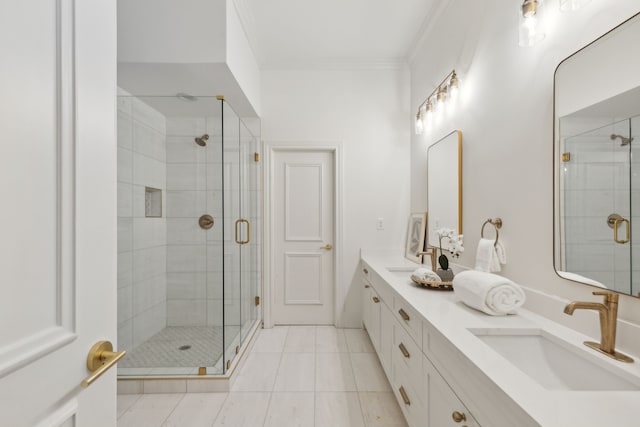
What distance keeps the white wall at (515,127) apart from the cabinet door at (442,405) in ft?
1.81

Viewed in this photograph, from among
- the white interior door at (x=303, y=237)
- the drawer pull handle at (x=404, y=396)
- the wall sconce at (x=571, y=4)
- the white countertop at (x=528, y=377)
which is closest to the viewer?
the white countertop at (x=528, y=377)

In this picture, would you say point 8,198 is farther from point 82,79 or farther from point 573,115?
point 573,115

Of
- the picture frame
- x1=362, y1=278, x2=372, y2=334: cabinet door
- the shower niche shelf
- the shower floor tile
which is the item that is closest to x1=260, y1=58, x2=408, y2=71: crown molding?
the picture frame

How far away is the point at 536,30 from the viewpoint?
4.49 ft

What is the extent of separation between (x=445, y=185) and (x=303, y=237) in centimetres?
164

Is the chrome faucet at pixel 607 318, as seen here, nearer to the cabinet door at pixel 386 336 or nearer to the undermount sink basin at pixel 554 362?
the undermount sink basin at pixel 554 362

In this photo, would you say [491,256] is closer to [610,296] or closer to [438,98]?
[610,296]

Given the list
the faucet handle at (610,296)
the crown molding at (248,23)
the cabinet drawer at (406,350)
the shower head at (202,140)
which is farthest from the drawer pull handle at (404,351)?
the crown molding at (248,23)

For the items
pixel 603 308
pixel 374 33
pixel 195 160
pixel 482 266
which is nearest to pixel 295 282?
pixel 195 160

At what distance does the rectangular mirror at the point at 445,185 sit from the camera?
218 centimetres

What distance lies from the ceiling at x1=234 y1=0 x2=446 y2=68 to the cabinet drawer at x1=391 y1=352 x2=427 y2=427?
263 cm

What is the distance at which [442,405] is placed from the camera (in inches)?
47.0

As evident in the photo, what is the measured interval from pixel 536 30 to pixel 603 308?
1154 millimetres

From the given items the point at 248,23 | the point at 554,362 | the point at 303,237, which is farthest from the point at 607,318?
the point at 248,23
